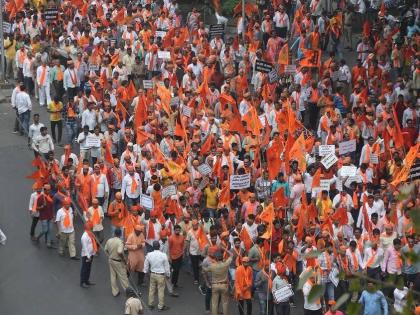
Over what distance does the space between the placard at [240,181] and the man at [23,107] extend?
21.8 feet

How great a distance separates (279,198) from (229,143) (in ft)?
9.73

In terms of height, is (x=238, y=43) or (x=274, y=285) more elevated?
(x=238, y=43)

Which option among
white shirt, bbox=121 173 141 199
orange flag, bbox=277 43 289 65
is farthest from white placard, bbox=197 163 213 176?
orange flag, bbox=277 43 289 65

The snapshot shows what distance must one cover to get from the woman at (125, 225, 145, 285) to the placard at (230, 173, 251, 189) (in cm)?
193

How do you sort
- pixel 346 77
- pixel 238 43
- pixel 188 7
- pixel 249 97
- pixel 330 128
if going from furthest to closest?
pixel 188 7, pixel 238 43, pixel 346 77, pixel 249 97, pixel 330 128

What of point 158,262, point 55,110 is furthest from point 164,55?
point 158,262

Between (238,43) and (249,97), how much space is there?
4.34 metres

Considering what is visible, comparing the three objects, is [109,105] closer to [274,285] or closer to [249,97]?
[249,97]

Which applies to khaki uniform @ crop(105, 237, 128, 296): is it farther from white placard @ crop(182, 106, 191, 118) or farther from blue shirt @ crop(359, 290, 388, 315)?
white placard @ crop(182, 106, 191, 118)

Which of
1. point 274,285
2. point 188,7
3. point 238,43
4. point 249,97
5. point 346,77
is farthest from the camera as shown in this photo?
point 188,7

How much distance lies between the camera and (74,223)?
2045 cm

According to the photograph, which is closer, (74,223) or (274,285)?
(274,285)

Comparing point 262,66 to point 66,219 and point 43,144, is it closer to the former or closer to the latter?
point 43,144

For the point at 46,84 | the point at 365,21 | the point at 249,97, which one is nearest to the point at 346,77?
the point at 249,97
